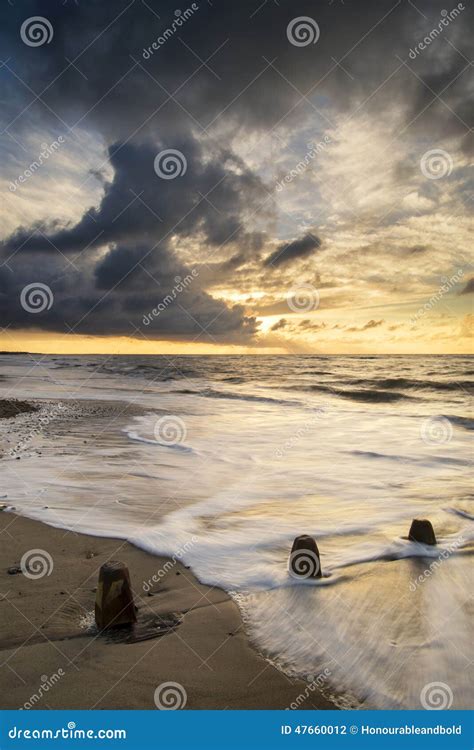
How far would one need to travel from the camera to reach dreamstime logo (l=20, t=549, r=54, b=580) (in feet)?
14.8

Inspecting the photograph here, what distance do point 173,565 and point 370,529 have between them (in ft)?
7.98

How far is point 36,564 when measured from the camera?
186 inches

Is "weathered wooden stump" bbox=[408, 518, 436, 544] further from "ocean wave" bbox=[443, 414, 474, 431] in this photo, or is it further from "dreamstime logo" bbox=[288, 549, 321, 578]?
"ocean wave" bbox=[443, 414, 474, 431]

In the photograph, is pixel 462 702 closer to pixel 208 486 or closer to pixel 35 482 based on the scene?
pixel 208 486

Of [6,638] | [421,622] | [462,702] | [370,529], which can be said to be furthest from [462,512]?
[6,638]

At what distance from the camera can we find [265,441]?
515 inches

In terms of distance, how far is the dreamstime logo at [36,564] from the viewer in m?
4.52

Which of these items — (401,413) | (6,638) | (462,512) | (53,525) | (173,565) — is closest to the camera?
(6,638)

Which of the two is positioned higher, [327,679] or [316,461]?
[316,461]
